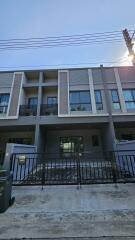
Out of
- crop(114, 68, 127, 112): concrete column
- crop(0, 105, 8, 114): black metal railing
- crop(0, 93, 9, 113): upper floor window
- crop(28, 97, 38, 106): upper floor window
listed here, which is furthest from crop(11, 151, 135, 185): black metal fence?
crop(28, 97, 38, 106): upper floor window

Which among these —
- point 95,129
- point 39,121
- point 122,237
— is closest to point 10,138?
point 39,121

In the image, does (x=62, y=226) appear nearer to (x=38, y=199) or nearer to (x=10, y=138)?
(x=38, y=199)

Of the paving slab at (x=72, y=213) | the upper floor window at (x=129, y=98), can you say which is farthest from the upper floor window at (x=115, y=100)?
the paving slab at (x=72, y=213)

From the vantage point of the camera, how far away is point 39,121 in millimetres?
12039

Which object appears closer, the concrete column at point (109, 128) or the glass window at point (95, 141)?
the concrete column at point (109, 128)

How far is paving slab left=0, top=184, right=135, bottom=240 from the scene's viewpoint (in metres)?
2.82

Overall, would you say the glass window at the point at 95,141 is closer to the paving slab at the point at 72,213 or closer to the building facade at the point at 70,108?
the building facade at the point at 70,108

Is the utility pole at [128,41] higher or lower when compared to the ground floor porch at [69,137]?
higher

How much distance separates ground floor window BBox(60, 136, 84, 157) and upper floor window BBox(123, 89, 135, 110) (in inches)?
221

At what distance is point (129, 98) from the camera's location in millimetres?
12766

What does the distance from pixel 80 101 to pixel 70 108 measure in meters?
1.20

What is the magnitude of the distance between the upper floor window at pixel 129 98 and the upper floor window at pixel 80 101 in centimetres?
333

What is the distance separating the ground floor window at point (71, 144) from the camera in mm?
14336

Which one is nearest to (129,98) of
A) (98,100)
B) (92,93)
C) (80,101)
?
(98,100)
